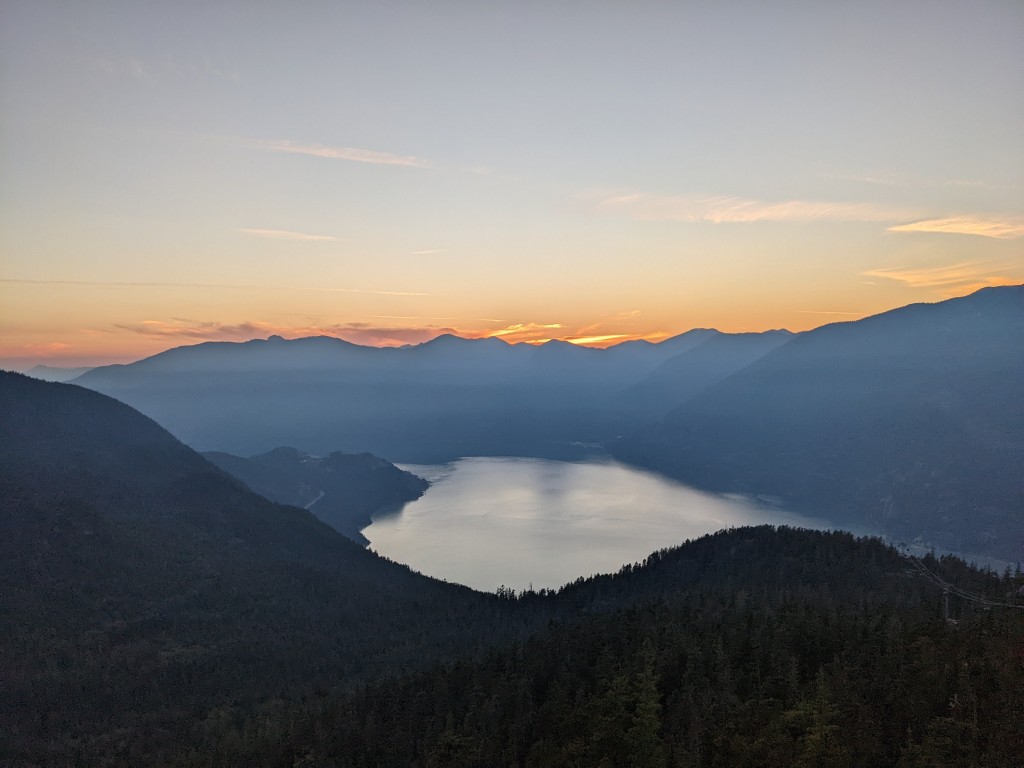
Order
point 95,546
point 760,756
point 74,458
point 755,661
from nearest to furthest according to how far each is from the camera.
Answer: point 760,756 < point 755,661 < point 95,546 < point 74,458

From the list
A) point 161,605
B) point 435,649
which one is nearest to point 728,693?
point 435,649

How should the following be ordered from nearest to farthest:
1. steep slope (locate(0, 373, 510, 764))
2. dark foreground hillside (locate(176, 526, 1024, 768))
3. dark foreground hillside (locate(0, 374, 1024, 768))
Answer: dark foreground hillside (locate(176, 526, 1024, 768)), dark foreground hillside (locate(0, 374, 1024, 768)), steep slope (locate(0, 373, 510, 764))

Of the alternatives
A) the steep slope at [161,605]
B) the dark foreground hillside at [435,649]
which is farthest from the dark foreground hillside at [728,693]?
the steep slope at [161,605]

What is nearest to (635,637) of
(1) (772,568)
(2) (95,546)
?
(1) (772,568)

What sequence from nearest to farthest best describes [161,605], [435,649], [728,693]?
[728,693], [435,649], [161,605]

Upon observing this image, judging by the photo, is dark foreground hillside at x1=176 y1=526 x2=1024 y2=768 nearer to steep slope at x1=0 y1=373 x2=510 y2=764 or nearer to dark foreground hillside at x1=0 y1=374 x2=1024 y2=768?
dark foreground hillside at x1=0 y1=374 x2=1024 y2=768

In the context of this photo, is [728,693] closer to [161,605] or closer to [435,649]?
[435,649]

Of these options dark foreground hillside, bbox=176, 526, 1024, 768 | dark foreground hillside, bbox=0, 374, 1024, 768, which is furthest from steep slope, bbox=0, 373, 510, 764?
dark foreground hillside, bbox=176, 526, 1024, 768

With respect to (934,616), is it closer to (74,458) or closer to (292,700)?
(292,700)
